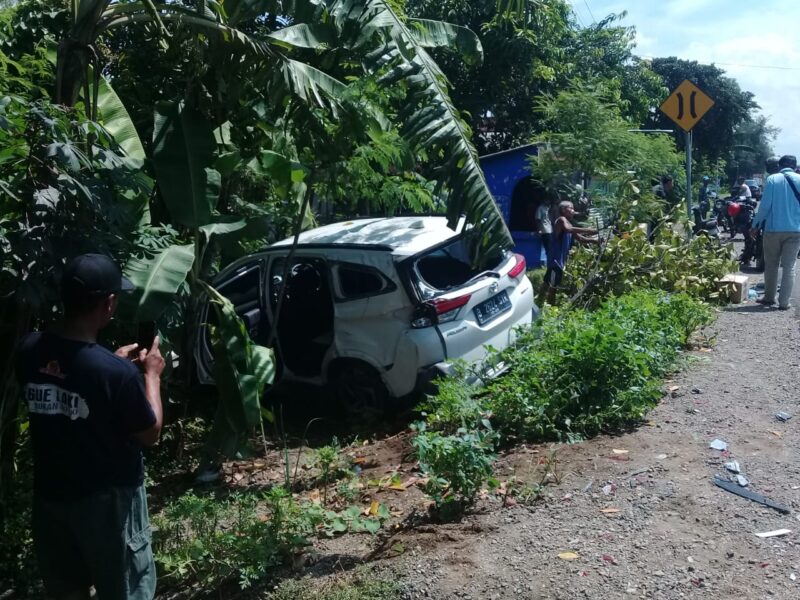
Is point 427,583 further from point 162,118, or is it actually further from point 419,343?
point 162,118

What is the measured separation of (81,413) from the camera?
10.8 feet

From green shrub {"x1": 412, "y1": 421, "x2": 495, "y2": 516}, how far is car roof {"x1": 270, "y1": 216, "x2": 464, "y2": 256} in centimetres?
243

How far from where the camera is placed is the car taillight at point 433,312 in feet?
22.7

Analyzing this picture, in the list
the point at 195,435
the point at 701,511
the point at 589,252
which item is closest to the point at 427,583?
the point at 701,511

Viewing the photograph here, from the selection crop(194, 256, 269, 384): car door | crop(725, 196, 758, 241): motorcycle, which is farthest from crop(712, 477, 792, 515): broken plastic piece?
crop(725, 196, 758, 241): motorcycle

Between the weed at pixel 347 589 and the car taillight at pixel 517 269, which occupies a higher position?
the car taillight at pixel 517 269

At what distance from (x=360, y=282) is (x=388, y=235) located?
557mm

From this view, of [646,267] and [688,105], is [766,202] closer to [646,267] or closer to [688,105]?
[646,267]

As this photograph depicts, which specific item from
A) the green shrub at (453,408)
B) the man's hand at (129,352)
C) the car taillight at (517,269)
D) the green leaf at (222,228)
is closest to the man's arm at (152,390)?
the man's hand at (129,352)

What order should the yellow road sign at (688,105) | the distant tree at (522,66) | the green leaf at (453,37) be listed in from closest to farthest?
the green leaf at (453,37)
the yellow road sign at (688,105)
the distant tree at (522,66)

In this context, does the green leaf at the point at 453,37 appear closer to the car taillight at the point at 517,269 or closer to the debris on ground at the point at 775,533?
the car taillight at the point at 517,269

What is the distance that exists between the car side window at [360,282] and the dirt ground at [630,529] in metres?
1.50

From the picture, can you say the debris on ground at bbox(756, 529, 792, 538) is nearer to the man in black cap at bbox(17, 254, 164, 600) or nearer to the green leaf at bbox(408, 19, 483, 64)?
the man in black cap at bbox(17, 254, 164, 600)

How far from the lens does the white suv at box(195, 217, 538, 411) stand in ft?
22.9
